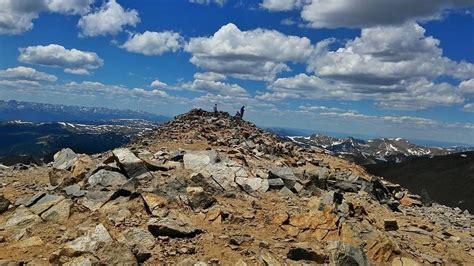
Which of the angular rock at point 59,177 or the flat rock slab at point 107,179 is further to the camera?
the angular rock at point 59,177

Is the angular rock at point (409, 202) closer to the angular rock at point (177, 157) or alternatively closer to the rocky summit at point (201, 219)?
the rocky summit at point (201, 219)

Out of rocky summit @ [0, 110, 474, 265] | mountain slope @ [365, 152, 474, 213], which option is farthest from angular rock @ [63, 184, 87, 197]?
mountain slope @ [365, 152, 474, 213]

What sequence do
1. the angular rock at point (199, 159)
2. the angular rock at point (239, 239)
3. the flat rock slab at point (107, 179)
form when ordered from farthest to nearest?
1. the angular rock at point (199, 159)
2. the flat rock slab at point (107, 179)
3. the angular rock at point (239, 239)

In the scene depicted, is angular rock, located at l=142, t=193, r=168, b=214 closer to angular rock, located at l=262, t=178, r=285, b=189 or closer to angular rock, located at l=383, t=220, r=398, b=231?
angular rock, located at l=262, t=178, r=285, b=189

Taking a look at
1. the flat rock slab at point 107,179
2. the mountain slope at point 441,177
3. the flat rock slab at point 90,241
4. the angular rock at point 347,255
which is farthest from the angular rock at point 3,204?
the mountain slope at point 441,177

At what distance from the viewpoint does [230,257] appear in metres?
16.1

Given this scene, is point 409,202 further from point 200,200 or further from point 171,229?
point 171,229

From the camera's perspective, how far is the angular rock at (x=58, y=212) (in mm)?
18797

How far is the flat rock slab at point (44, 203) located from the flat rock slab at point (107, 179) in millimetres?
2263

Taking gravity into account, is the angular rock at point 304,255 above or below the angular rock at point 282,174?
below

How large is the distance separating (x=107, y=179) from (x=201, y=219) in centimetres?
654

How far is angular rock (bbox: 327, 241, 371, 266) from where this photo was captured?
54.3ft

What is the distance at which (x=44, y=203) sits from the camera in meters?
20.0

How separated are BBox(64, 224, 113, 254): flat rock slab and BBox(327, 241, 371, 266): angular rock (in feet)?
28.3
